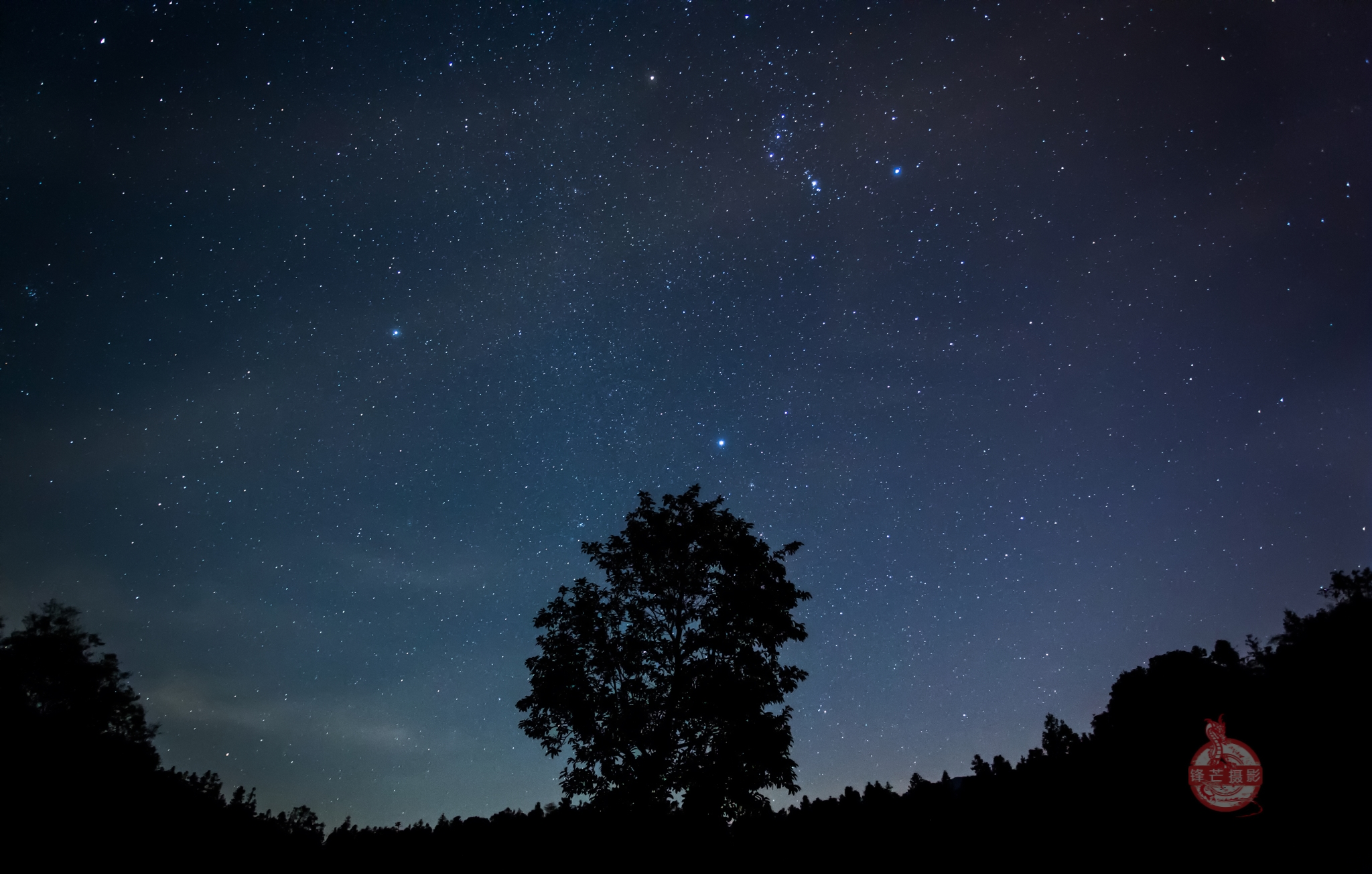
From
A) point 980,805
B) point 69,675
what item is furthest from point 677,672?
point 69,675

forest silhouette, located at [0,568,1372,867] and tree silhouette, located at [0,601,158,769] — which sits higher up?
tree silhouette, located at [0,601,158,769]

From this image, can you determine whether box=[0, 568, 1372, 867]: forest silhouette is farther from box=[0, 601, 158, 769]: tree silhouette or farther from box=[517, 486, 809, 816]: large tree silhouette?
box=[0, 601, 158, 769]: tree silhouette

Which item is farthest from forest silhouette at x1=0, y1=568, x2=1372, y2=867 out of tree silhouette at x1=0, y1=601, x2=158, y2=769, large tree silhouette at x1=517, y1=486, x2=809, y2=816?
tree silhouette at x1=0, y1=601, x2=158, y2=769

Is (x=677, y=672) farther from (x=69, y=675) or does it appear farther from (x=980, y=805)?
(x=69, y=675)

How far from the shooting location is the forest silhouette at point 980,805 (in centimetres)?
631

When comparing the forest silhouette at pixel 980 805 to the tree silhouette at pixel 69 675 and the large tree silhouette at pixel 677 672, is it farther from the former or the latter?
the tree silhouette at pixel 69 675

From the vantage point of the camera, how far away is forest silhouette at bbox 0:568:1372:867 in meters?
6.31

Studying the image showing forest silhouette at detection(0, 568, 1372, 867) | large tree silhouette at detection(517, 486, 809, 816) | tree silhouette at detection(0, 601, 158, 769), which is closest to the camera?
forest silhouette at detection(0, 568, 1372, 867)

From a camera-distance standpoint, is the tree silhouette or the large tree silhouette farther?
the tree silhouette

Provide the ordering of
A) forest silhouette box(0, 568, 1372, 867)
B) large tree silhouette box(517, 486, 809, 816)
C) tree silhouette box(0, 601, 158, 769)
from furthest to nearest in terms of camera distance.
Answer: tree silhouette box(0, 601, 158, 769) → large tree silhouette box(517, 486, 809, 816) → forest silhouette box(0, 568, 1372, 867)

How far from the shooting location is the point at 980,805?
807cm

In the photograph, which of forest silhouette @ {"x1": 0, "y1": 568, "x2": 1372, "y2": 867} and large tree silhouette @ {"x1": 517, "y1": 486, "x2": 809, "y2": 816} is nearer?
forest silhouette @ {"x1": 0, "y1": 568, "x2": 1372, "y2": 867}

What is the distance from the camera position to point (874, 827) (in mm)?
8773

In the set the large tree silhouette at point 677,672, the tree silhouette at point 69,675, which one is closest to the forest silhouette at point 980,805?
the large tree silhouette at point 677,672
